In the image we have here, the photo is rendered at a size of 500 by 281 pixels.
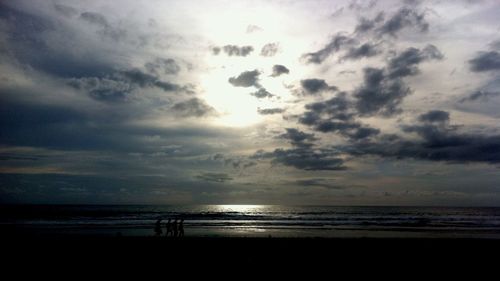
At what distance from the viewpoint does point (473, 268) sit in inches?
629

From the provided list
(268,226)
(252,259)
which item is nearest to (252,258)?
(252,259)

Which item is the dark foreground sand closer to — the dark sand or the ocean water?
the dark sand

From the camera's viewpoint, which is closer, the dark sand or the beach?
the dark sand

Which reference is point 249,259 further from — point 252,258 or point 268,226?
point 268,226

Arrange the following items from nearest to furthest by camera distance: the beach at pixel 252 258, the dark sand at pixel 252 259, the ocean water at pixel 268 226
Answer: the dark sand at pixel 252 259, the beach at pixel 252 258, the ocean water at pixel 268 226

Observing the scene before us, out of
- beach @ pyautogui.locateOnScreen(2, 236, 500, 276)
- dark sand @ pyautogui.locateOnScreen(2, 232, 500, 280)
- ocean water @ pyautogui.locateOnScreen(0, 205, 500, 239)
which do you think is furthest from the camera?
ocean water @ pyautogui.locateOnScreen(0, 205, 500, 239)

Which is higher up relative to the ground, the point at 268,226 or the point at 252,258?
the point at 252,258

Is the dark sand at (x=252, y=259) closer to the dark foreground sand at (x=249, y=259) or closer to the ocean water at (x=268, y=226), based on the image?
the dark foreground sand at (x=249, y=259)

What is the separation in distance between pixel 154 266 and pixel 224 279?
169 inches

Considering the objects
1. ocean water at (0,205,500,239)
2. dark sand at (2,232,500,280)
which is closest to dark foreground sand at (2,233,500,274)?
dark sand at (2,232,500,280)

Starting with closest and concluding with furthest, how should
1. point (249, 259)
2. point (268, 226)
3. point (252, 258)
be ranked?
1. point (249, 259)
2. point (252, 258)
3. point (268, 226)

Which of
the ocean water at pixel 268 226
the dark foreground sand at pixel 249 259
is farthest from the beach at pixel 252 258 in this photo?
the ocean water at pixel 268 226

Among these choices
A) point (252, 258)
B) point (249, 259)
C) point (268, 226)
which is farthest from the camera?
point (268, 226)

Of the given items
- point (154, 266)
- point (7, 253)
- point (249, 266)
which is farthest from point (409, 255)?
point (7, 253)
